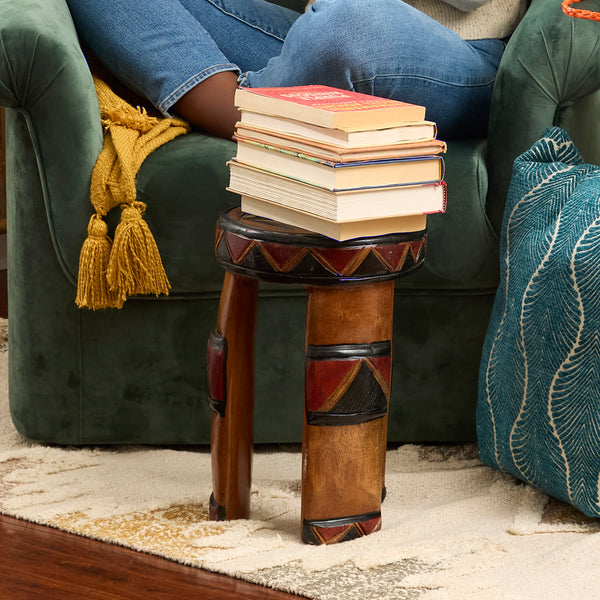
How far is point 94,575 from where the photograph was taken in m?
1.02

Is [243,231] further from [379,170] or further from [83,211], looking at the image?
[83,211]

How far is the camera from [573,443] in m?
1.09

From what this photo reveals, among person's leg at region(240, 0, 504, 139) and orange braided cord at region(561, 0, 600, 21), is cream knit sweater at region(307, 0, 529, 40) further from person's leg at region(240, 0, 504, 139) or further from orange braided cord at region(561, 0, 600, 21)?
orange braided cord at region(561, 0, 600, 21)

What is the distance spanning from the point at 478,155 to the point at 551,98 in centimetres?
13

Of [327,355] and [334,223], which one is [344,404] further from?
[334,223]

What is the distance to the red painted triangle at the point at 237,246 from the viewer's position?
999mm

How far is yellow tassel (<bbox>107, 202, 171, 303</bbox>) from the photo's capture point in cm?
123

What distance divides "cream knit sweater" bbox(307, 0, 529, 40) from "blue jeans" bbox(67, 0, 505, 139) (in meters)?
0.03

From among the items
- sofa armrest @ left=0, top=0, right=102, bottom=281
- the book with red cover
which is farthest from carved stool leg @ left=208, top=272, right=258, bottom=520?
sofa armrest @ left=0, top=0, right=102, bottom=281

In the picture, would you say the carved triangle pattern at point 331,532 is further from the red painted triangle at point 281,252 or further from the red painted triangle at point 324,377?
the red painted triangle at point 281,252

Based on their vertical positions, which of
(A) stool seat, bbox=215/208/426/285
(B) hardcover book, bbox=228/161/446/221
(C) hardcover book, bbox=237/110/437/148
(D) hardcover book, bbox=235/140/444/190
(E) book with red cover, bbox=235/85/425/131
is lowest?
(A) stool seat, bbox=215/208/426/285

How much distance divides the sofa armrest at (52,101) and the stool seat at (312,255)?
35 cm

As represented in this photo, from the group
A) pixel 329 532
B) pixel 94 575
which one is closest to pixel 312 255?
pixel 329 532

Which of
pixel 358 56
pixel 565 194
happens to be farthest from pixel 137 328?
pixel 565 194
